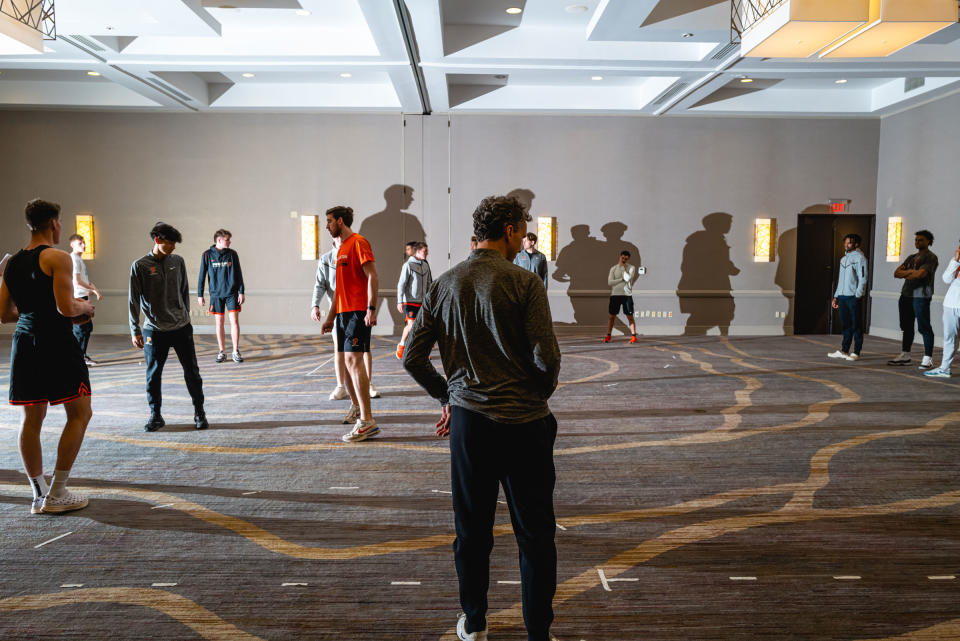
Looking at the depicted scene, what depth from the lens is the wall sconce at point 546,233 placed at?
11477 mm

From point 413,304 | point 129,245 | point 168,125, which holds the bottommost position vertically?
point 413,304

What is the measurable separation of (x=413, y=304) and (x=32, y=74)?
8.41 metres

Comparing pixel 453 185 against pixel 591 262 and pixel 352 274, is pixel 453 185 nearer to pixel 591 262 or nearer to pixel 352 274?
pixel 591 262

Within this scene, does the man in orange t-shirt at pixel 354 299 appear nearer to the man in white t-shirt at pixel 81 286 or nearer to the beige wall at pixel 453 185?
the man in white t-shirt at pixel 81 286

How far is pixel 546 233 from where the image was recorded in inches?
452

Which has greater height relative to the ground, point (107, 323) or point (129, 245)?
point (129, 245)

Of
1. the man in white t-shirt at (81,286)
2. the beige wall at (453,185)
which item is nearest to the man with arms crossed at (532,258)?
the beige wall at (453,185)

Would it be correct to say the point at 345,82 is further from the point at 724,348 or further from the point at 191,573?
the point at 191,573

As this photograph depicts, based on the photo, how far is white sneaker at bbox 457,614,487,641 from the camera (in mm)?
2209

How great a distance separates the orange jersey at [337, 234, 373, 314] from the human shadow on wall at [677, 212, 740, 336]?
27.3 ft

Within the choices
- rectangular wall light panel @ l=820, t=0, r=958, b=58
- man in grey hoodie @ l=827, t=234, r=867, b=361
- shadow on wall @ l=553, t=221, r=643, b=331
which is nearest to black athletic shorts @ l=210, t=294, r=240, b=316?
shadow on wall @ l=553, t=221, r=643, b=331

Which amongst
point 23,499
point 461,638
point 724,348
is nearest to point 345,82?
point 724,348

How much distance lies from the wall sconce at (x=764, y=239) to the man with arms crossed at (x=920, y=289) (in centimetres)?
356

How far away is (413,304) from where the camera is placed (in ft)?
23.3
